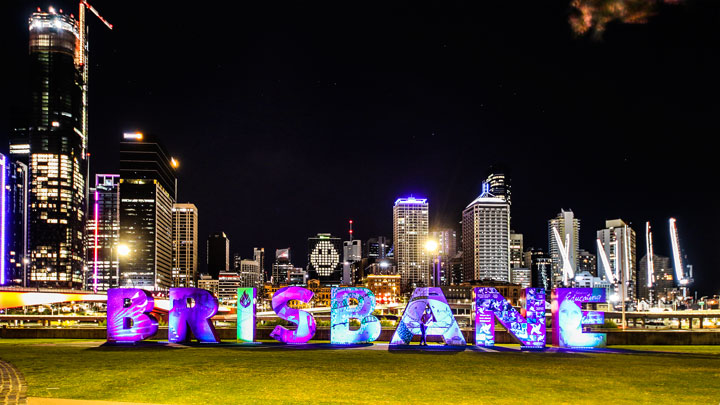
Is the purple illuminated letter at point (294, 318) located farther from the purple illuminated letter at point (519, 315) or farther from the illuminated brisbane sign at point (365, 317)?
the purple illuminated letter at point (519, 315)

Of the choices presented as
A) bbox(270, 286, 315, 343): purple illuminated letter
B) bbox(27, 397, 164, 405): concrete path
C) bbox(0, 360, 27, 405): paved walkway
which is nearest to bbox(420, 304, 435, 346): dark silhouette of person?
bbox(270, 286, 315, 343): purple illuminated letter

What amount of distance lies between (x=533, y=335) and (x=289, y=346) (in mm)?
10298

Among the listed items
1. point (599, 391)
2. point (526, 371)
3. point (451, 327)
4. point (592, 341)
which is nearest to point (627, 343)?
point (592, 341)

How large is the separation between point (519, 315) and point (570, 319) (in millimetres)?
2565

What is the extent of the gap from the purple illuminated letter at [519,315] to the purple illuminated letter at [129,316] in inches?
562

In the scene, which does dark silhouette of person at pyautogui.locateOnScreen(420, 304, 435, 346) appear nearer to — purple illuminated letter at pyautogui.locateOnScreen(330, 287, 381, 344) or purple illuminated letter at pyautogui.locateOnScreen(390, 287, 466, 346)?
purple illuminated letter at pyautogui.locateOnScreen(390, 287, 466, 346)

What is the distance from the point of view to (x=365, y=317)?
93.4ft

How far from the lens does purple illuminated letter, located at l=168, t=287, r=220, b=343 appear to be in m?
28.1

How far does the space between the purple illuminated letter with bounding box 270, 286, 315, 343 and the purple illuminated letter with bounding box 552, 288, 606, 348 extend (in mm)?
10658

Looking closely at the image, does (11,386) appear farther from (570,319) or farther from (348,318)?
(570,319)

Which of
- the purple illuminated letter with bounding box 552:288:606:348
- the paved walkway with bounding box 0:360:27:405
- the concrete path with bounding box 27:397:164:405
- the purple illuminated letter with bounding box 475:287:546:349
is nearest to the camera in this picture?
the concrete path with bounding box 27:397:164:405

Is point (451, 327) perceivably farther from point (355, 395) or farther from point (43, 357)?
point (43, 357)

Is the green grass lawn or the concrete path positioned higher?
the concrete path

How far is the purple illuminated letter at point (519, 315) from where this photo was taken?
26781 mm
